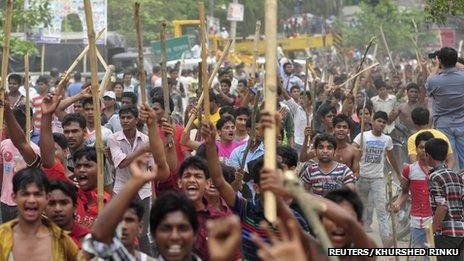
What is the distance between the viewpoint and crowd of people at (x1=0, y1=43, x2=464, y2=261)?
543 centimetres

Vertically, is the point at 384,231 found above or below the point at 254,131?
below

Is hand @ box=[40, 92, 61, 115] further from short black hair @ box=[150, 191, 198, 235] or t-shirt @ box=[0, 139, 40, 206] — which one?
short black hair @ box=[150, 191, 198, 235]

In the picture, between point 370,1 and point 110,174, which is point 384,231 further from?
point 370,1

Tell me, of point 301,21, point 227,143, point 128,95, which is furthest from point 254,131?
point 301,21

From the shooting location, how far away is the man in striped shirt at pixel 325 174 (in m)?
9.34

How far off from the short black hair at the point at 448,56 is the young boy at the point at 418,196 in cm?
197

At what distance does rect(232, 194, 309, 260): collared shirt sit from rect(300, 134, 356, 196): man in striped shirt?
2.22 m

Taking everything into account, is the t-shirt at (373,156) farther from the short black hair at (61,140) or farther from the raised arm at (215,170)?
the raised arm at (215,170)

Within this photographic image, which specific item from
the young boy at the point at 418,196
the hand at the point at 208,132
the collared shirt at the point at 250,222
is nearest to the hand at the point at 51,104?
the hand at the point at 208,132

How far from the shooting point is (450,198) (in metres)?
8.68

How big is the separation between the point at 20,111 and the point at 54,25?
12693 millimetres

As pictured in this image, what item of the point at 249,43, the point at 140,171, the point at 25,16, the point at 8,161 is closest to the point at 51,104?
the point at 8,161

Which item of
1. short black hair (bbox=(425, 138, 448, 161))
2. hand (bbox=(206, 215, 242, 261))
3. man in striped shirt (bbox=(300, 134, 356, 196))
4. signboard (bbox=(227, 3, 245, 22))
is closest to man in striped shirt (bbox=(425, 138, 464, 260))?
short black hair (bbox=(425, 138, 448, 161))

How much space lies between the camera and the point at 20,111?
11.1 meters
